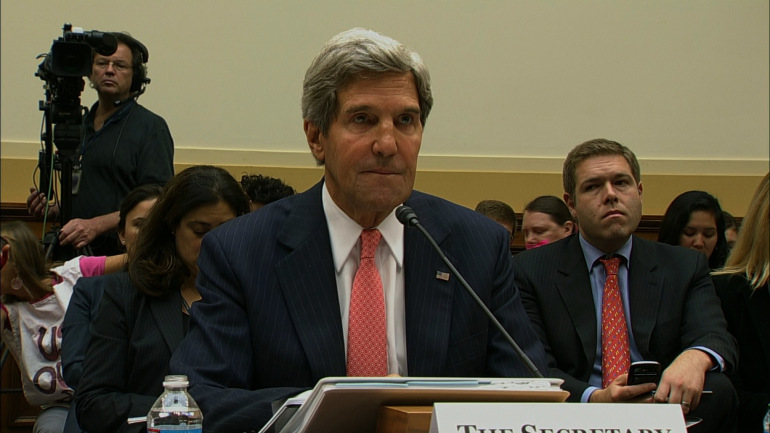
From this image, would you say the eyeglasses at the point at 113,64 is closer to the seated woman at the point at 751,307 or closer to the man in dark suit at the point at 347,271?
the man in dark suit at the point at 347,271

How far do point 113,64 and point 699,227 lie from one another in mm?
2690

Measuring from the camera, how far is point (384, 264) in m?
2.25

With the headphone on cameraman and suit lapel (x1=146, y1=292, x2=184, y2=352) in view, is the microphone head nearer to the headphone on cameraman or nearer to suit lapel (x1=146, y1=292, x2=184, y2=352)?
suit lapel (x1=146, y1=292, x2=184, y2=352)

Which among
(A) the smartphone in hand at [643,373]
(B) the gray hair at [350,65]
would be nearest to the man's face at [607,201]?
(A) the smartphone in hand at [643,373]

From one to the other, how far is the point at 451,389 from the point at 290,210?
2.83ft

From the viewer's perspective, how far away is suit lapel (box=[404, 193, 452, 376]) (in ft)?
6.97

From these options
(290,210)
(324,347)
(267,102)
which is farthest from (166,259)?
(267,102)

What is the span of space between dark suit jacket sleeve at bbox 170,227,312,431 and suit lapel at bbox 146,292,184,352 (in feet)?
2.43

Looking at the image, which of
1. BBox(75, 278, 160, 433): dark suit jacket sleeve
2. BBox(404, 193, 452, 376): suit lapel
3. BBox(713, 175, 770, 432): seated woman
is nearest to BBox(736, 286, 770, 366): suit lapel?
BBox(713, 175, 770, 432): seated woman

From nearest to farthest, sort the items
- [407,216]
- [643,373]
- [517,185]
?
[407,216]
[643,373]
[517,185]

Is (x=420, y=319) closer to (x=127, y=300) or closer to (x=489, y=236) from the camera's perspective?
(x=489, y=236)

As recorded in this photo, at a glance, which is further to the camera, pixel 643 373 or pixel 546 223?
pixel 546 223

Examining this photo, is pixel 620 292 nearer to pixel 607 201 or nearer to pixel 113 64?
pixel 607 201

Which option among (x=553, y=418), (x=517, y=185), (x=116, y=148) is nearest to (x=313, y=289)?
(x=553, y=418)
